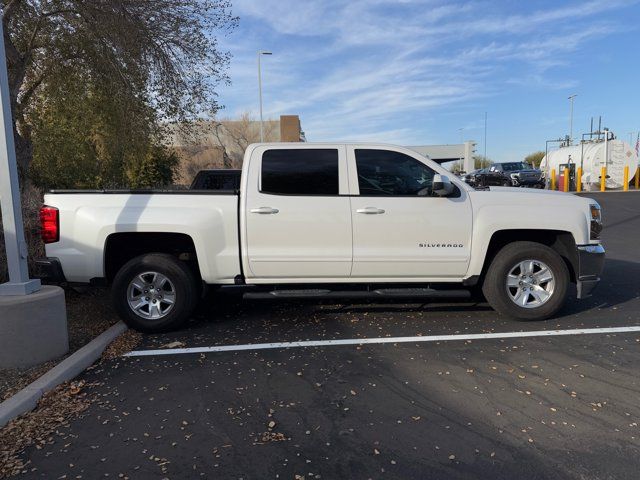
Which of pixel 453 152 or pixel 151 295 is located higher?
pixel 453 152

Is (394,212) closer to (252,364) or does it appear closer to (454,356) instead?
(454,356)

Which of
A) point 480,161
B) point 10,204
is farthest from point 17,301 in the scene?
point 480,161

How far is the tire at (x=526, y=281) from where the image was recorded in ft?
17.6

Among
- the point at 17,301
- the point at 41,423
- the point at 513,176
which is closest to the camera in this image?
the point at 41,423

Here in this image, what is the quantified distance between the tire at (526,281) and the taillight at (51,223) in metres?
4.68

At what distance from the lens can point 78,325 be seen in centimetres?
542

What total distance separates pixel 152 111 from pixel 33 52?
7.97 ft

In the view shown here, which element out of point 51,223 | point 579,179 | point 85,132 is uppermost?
point 85,132

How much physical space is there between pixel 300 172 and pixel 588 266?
3.32 meters

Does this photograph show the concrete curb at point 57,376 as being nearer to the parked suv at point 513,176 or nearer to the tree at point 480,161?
the parked suv at point 513,176

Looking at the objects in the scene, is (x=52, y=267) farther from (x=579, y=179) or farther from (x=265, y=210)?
(x=579, y=179)

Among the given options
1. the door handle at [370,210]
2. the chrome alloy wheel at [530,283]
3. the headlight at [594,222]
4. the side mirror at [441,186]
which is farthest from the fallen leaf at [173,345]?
the headlight at [594,222]

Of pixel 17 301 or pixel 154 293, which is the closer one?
pixel 17 301

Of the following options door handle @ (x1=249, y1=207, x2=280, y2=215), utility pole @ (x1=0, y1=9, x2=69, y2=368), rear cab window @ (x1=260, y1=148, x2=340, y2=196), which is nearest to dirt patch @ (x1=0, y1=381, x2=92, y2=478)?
utility pole @ (x1=0, y1=9, x2=69, y2=368)
